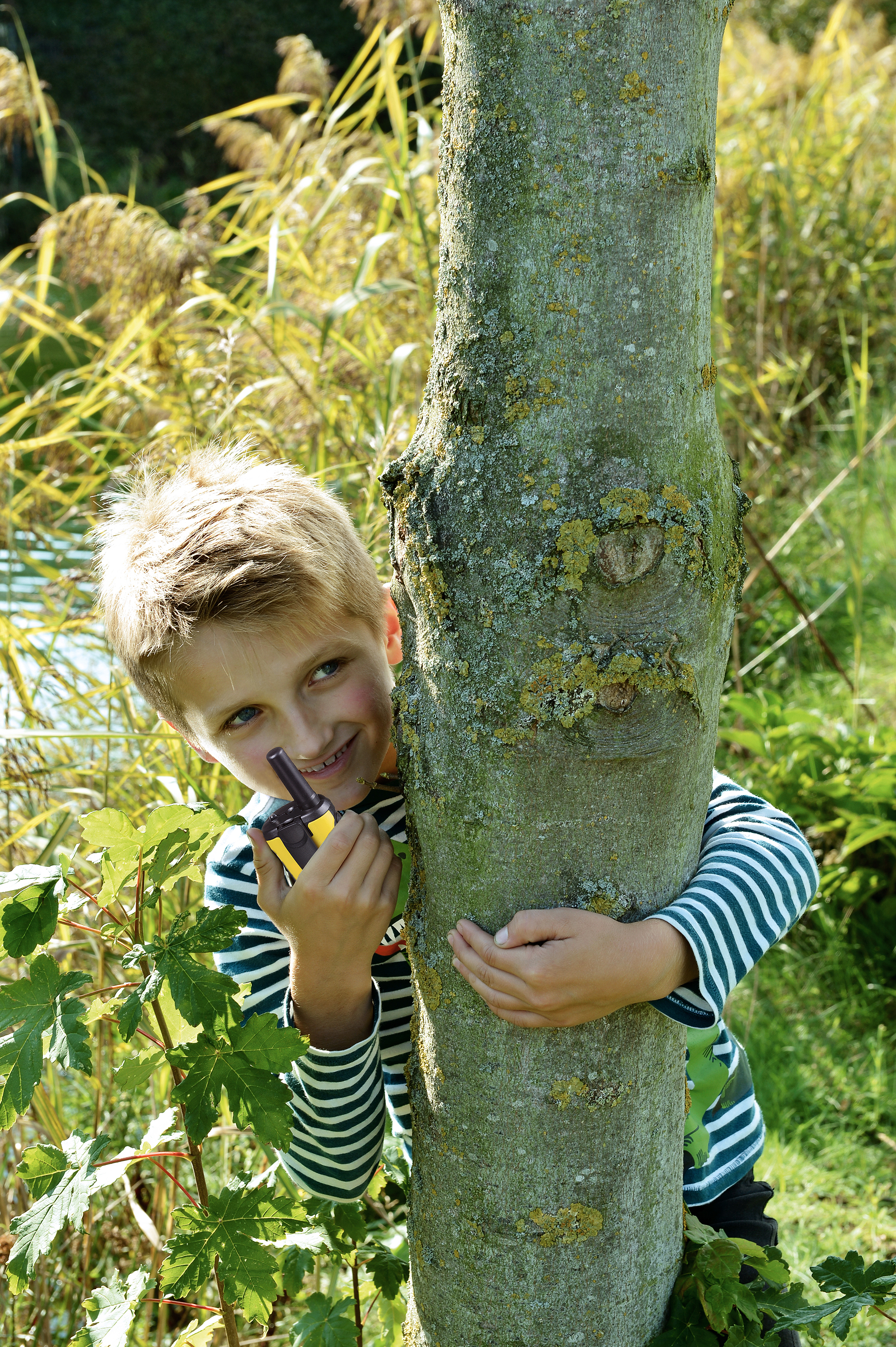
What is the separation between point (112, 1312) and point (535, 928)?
0.58 meters

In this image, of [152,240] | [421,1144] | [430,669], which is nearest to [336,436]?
[152,240]

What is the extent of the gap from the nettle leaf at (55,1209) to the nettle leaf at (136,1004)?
163 mm

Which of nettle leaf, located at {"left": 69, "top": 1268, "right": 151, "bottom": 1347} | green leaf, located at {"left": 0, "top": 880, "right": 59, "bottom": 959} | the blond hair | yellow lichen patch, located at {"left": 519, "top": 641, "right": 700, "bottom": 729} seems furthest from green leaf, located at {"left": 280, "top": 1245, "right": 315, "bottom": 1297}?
yellow lichen patch, located at {"left": 519, "top": 641, "right": 700, "bottom": 729}

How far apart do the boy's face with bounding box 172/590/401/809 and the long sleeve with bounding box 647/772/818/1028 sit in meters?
0.39

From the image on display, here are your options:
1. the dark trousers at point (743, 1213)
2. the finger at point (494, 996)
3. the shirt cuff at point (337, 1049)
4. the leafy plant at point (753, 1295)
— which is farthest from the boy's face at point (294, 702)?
the dark trousers at point (743, 1213)

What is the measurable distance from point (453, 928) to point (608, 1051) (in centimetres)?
17

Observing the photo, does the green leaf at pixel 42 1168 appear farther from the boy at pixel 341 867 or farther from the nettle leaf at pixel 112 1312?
the boy at pixel 341 867

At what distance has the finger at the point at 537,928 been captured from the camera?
83 cm

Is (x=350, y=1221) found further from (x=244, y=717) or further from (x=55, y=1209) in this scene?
(x=244, y=717)

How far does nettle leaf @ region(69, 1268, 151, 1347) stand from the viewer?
0.95m

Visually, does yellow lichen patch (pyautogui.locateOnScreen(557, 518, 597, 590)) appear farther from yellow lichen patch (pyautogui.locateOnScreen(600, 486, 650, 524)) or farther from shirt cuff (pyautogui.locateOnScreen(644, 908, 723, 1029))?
shirt cuff (pyautogui.locateOnScreen(644, 908, 723, 1029))

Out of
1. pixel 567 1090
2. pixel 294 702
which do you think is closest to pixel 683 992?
pixel 567 1090

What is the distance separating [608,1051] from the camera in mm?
875

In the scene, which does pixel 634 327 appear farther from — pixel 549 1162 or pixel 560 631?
pixel 549 1162
